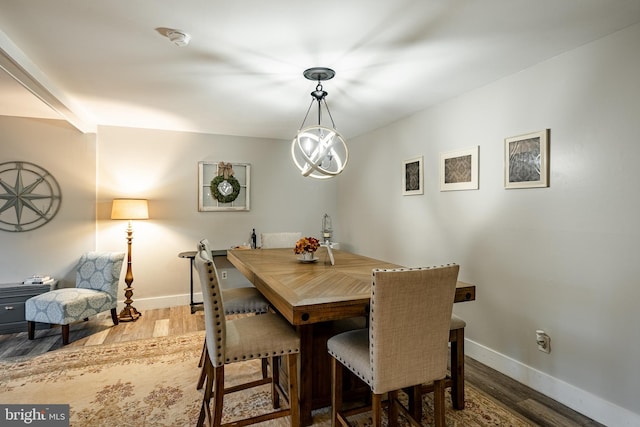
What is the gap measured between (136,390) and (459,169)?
310 cm

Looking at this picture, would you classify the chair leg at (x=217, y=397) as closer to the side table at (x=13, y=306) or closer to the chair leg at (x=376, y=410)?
the chair leg at (x=376, y=410)

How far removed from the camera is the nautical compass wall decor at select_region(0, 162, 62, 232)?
12.1ft

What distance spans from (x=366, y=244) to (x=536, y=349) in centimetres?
235

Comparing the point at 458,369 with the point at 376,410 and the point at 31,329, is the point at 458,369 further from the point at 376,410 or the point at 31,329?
the point at 31,329

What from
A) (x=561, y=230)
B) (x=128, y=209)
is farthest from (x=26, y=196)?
(x=561, y=230)

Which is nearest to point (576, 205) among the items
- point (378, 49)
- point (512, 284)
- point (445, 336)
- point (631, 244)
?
point (631, 244)

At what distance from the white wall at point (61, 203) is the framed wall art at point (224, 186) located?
1.24m

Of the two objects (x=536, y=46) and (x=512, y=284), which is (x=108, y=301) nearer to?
(x=512, y=284)

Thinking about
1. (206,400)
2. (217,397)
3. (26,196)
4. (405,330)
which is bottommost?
(206,400)

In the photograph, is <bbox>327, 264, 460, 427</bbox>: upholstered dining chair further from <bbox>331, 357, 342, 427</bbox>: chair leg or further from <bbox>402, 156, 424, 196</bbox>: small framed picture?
<bbox>402, 156, 424, 196</bbox>: small framed picture

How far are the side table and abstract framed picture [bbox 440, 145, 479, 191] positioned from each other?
14.1ft

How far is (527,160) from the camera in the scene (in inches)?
95.9

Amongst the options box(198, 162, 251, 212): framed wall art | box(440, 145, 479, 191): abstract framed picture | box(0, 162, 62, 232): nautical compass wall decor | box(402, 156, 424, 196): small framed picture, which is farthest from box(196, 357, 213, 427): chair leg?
box(0, 162, 62, 232): nautical compass wall decor

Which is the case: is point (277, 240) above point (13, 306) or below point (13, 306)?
above
